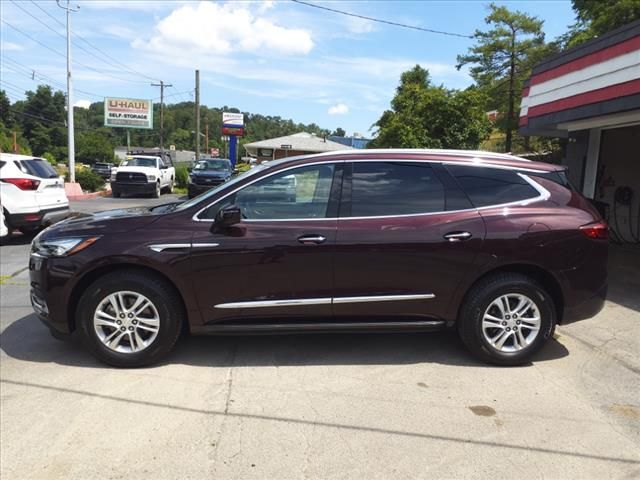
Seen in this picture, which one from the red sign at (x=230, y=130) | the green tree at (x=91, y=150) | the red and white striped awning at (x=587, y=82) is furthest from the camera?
the green tree at (x=91, y=150)

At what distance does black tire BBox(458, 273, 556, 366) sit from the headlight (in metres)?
3.10

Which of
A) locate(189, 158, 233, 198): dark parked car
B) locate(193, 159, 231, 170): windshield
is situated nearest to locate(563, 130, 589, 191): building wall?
locate(189, 158, 233, 198): dark parked car

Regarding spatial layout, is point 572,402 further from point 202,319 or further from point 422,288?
point 202,319

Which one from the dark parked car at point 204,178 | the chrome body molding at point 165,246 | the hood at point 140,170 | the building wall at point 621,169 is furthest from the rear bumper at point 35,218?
the hood at point 140,170

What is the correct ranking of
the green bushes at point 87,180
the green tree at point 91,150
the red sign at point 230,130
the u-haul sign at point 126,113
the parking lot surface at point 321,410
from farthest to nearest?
the green tree at point 91,150, the u-haul sign at point 126,113, the red sign at point 230,130, the green bushes at point 87,180, the parking lot surface at point 321,410

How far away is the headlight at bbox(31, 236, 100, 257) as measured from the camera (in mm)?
3990

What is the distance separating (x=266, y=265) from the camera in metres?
3.97

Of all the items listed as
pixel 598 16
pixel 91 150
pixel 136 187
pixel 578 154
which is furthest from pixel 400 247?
pixel 91 150

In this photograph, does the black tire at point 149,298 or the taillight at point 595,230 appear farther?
the taillight at point 595,230

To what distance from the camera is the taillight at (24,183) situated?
29.6 ft

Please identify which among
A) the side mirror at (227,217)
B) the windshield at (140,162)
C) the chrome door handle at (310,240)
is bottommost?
the chrome door handle at (310,240)

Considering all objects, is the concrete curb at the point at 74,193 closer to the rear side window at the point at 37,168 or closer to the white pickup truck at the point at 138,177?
the white pickup truck at the point at 138,177

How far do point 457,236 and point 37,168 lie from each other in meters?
8.57

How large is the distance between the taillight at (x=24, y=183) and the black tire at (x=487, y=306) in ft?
27.2
